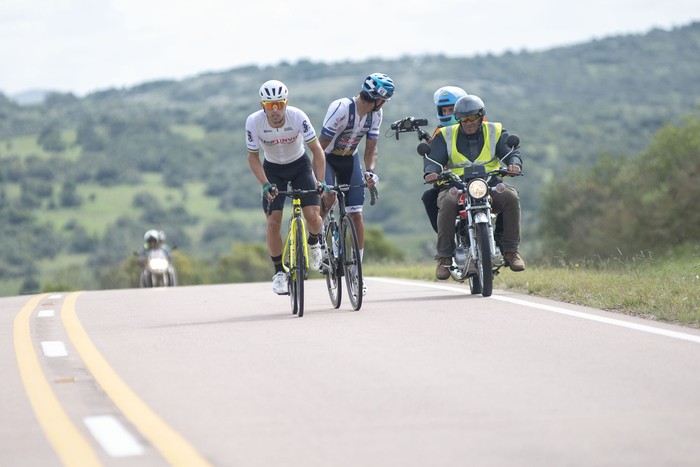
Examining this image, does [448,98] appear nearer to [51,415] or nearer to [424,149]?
[424,149]

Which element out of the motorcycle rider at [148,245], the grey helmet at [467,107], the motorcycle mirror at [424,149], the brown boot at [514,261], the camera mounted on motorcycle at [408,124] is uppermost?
the grey helmet at [467,107]

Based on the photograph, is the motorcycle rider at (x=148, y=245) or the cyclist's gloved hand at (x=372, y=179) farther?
the motorcycle rider at (x=148, y=245)

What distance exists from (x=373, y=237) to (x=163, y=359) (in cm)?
10024

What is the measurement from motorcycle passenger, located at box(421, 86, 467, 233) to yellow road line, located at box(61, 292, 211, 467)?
Result: 460 centimetres

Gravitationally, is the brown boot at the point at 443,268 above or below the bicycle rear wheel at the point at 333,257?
below

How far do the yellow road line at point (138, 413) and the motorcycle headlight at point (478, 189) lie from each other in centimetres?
412

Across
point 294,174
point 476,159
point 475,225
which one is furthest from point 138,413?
point 476,159

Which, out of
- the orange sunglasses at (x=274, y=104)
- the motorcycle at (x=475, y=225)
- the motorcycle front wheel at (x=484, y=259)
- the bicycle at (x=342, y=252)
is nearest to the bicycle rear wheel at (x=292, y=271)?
the bicycle at (x=342, y=252)

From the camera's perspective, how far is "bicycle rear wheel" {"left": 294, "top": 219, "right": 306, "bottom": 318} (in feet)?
42.5

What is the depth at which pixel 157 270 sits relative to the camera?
97.9 ft

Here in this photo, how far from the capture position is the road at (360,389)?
21.6ft

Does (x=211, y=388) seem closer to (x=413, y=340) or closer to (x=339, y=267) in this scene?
(x=413, y=340)

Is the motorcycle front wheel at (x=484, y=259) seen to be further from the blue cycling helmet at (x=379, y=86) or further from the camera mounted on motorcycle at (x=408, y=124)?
the camera mounted on motorcycle at (x=408, y=124)

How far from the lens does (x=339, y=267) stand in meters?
13.5
